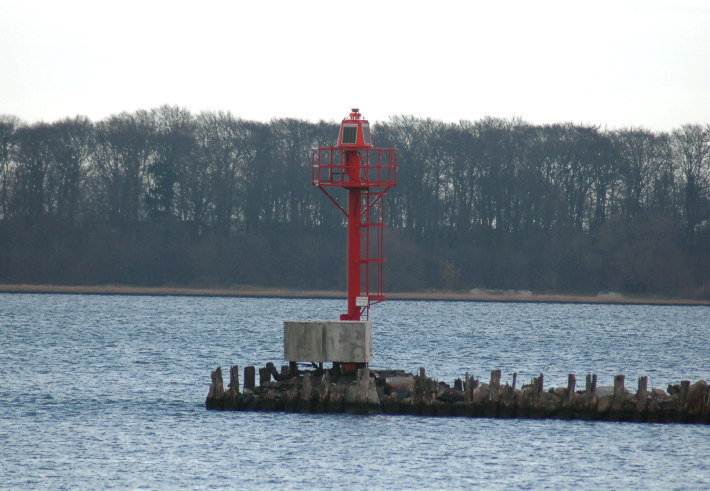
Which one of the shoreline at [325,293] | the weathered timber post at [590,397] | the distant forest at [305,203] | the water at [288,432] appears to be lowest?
the water at [288,432]

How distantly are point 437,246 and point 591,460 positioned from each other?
7301 cm

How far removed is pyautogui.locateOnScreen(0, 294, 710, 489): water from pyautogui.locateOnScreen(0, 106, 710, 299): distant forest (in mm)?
37203

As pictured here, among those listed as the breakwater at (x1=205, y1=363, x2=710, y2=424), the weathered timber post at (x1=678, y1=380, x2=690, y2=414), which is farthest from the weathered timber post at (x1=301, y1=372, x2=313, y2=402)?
the weathered timber post at (x1=678, y1=380, x2=690, y2=414)

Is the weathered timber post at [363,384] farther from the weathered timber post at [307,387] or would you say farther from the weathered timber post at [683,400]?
the weathered timber post at [683,400]

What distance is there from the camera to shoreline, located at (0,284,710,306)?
305 feet

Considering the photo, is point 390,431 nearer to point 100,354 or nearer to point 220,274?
point 100,354

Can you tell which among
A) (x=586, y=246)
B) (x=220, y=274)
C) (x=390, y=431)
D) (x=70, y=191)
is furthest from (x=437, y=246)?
(x=390, y=431)

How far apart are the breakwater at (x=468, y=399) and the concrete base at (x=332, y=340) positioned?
553 millimetres

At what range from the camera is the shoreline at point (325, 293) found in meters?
93.0

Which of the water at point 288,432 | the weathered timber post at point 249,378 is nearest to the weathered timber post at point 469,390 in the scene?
the water at point 288,432

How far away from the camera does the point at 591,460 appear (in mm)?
26750

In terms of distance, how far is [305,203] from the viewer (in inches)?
3991

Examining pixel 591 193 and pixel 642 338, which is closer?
pixel 642 338

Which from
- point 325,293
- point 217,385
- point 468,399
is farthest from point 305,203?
point 468,399
